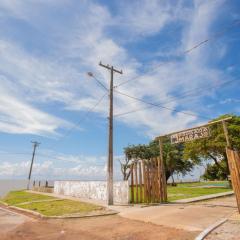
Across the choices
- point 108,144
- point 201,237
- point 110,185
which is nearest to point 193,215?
point 201,237

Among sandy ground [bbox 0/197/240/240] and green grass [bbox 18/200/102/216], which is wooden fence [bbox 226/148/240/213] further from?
green grass [bbox 18/200/102/216]

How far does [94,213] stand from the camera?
516 inches

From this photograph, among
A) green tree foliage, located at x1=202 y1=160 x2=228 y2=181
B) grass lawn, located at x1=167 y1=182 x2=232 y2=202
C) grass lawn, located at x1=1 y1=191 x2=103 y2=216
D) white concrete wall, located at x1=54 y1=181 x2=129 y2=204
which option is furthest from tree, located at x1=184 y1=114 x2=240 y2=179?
green tree foliage, located at x1=202 y1=160 x2=228 y2=181

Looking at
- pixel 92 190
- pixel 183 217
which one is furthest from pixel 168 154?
pixel 183 217

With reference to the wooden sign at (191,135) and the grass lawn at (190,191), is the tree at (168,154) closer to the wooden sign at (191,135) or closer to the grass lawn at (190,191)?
the grass lawn at (190,191)

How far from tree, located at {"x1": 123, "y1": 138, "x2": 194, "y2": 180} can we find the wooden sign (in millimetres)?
28874

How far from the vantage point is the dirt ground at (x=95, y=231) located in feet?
26.5

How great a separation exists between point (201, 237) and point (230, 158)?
3.50 meters

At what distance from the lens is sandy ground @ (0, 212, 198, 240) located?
809 cm

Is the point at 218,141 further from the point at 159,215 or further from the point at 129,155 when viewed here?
the point at 129,155

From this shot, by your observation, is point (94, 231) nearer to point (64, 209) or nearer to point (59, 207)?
point (64, 209)

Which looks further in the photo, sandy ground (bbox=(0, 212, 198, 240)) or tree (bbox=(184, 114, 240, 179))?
tree (bbox=(184, 114, 240, 179))

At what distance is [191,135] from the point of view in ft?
48.5

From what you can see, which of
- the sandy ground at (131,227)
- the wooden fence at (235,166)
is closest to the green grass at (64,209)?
the sandy ground at (131,227)
